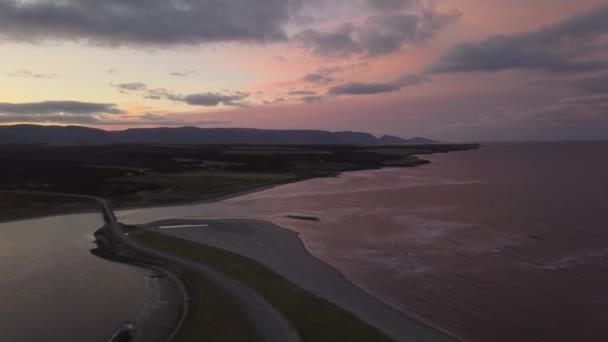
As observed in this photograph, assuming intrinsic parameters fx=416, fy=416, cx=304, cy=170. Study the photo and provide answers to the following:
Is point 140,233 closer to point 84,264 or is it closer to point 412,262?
point 84,264

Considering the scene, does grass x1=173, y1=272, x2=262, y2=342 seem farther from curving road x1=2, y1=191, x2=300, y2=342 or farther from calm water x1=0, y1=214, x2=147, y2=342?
calm water x1=0, y1=214, x2=147, y2=342

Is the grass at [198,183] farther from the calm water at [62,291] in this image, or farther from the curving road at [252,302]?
the curving road at [252,302]

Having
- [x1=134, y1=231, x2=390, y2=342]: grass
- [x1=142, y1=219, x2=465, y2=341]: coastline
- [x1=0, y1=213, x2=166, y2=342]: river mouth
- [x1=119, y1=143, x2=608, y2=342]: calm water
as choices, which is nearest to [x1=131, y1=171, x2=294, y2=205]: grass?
[x1=119, y1=143, x2=608, y2=342]: calm water

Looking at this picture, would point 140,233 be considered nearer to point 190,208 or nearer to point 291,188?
point 190,208

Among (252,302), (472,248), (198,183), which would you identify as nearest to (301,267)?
(252,302)

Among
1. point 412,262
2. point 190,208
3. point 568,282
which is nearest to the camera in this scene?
point 568,282

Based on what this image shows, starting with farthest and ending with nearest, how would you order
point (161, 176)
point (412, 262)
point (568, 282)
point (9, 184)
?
1. point (161, 176)
2. point (9, 184)
3. point (412, 262)
4. point (568, 282)

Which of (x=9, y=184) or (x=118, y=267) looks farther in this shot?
(x=9, y=184)

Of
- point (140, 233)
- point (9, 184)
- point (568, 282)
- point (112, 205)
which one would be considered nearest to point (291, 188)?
point (112, 205)
